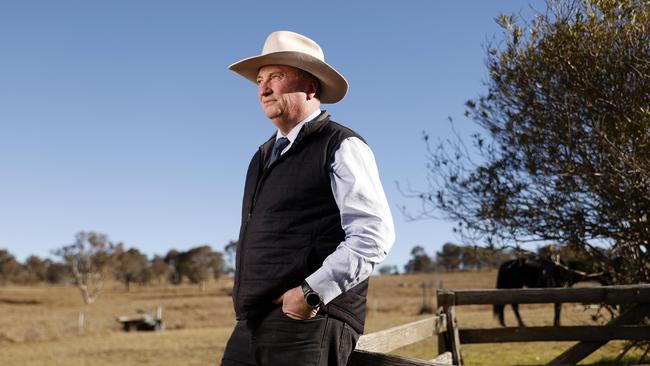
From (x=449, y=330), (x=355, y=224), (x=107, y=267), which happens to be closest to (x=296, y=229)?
(x=355, y=224)

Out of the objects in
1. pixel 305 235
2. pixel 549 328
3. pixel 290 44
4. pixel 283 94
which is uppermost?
pixel 290 44

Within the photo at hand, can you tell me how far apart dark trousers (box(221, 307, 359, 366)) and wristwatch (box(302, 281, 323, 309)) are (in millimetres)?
114

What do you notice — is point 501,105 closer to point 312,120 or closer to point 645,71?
point 645,71

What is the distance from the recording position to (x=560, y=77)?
889 cm

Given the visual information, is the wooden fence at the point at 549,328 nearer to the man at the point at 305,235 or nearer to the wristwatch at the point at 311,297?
the man at the point at 305,235

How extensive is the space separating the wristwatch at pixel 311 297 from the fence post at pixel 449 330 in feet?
18.8

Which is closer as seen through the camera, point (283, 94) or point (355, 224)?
point (355, 224)

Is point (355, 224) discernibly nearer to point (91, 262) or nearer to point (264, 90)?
point (264, 90)

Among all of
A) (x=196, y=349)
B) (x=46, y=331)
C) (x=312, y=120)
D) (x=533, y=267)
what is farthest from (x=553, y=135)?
(x=46, y=331)

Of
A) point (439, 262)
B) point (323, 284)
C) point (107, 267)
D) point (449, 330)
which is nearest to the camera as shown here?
point (323, 284)

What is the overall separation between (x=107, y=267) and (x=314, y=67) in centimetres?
9352

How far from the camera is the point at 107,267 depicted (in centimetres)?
9088

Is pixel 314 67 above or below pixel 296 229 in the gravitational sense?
above

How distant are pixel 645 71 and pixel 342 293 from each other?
7131 millimetres
